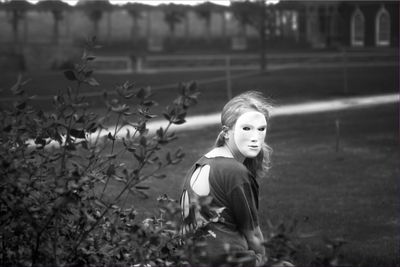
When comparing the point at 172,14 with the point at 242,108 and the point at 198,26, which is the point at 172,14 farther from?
the point at 242,108

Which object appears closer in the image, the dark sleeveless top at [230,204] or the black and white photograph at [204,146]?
the black and white photograph at [204,146]

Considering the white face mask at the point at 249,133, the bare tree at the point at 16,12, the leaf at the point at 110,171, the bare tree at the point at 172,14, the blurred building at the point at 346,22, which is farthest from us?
the bare tree at the point at 172,14

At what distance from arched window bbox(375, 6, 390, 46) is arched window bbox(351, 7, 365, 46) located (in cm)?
77

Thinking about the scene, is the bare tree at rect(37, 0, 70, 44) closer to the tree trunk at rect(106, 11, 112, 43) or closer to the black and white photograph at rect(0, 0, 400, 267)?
the black and white photograph at rect(0, 0, 400, 267)

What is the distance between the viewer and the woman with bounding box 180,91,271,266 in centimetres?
310

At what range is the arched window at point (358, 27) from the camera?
37031mm

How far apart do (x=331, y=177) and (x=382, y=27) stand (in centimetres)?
2796

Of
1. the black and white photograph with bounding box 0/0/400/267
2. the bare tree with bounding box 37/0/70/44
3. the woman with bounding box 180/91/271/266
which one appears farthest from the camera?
the bare tree with bounding box 37/0/70/44

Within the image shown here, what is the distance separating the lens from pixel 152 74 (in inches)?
1199

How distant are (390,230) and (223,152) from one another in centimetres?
394

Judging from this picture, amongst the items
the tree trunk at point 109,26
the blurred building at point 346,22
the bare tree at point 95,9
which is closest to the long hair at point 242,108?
the bare tree at point 95,9

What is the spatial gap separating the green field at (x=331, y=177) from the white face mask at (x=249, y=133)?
0.60m

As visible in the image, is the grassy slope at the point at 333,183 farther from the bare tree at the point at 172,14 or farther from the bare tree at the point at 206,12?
the bare tree at the point at 172,14

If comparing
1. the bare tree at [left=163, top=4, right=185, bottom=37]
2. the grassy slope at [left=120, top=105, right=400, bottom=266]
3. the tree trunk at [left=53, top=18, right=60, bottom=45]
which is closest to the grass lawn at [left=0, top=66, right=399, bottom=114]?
the grassy slope at [left=120, top=105, right=400, bottom=266]
